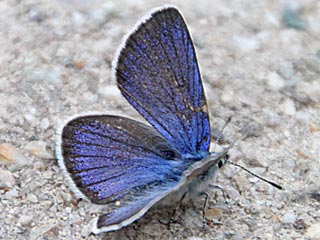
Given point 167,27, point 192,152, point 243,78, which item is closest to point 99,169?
point 192,152

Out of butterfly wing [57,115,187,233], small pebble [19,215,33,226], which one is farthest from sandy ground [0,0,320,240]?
butterfly wing [57,115,187,233]

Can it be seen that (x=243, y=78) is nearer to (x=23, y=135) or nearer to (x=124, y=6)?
(x=124, y=6)

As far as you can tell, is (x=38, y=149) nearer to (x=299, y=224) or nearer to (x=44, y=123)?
(x=44, y=123)

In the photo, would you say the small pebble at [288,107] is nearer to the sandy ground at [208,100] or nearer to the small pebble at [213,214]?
the sandy ground at [208,100]

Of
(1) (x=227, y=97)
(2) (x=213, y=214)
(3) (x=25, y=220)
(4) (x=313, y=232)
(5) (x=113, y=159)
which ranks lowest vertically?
(4) (x=313, y=232)

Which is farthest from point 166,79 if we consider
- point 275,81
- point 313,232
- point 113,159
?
point 275,81

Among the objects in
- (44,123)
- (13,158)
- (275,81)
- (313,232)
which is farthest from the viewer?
(275,81)

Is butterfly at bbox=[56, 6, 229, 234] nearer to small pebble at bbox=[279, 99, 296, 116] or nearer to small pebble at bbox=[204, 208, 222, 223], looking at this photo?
small pebble at bbox=[204, 208, 222, 223]

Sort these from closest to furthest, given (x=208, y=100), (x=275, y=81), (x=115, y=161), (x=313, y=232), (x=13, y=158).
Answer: (x=115, y=161)
(x=313, y=232)
(x=13, y=158)
(x=208, y=100)
(x=275, y=81)
